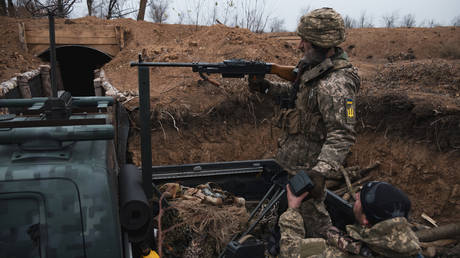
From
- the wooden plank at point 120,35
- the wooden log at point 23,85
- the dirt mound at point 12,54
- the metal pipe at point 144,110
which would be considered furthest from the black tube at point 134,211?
the wooden plank at point 120,35

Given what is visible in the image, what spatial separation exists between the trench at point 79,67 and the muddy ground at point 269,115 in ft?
9.23

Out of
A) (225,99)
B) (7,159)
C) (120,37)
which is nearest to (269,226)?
(7,159)

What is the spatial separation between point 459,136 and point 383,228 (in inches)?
171

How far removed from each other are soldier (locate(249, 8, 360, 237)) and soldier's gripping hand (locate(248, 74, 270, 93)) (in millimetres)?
425

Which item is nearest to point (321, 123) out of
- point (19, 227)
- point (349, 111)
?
point (349, 111)

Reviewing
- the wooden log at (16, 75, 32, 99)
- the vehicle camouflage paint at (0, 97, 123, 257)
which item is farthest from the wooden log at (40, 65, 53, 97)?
the vehicle camouflage paint at (0, 97, 123, 257)

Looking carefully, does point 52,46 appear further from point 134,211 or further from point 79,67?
point 79,67

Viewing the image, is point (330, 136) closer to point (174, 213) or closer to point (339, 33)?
point (339, 33)

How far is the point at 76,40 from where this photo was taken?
35.8ft

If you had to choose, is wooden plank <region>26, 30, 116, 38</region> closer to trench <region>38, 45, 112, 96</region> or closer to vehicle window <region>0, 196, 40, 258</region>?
trench <region>38, 45, 112, 96</region>

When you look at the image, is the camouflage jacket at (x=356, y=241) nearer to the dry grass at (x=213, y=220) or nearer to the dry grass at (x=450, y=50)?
the dry grass at (x=213, y=220)

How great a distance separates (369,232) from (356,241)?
13cm

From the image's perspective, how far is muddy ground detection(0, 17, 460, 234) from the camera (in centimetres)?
518

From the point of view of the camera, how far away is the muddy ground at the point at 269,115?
5180mm
